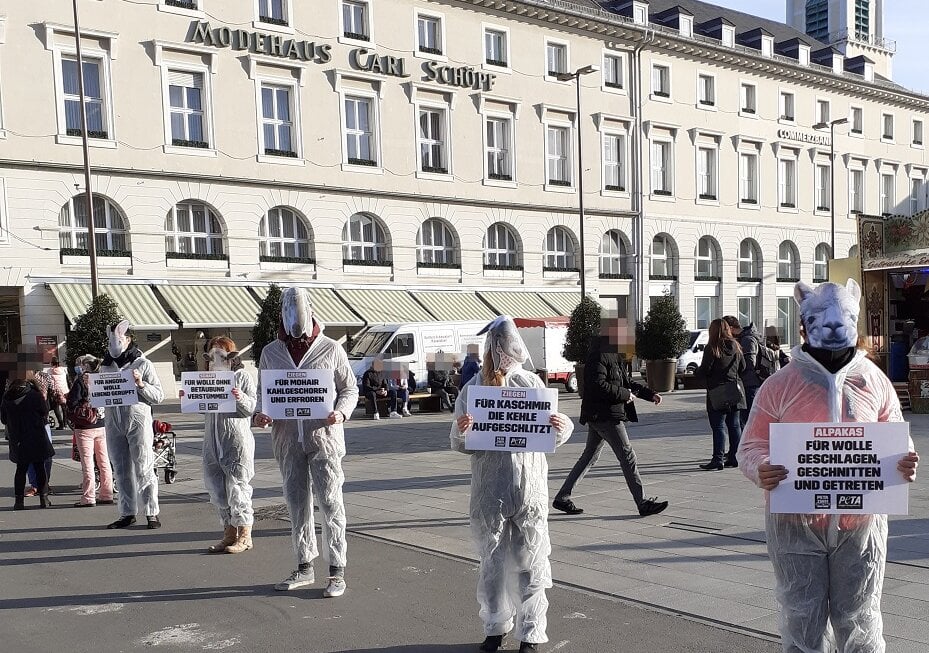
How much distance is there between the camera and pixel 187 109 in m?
27.9

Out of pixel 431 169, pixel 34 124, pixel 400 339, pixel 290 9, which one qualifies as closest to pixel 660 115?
pixel 431 169

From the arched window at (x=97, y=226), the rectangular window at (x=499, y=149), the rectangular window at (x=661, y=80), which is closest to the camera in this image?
the arched window at (x=97, y=226)

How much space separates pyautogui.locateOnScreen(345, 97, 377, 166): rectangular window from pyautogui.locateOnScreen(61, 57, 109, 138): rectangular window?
8522 mm

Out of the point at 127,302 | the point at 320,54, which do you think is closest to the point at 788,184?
the point at 320,54

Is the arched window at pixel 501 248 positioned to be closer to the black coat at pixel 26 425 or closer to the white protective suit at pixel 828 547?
the black coat at pixel 26 425

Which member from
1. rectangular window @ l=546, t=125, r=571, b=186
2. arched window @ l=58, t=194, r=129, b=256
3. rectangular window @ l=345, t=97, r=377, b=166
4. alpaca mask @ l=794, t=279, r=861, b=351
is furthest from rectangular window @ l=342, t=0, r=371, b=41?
alpaca mask @ l=794, t=279, r=861, b=351

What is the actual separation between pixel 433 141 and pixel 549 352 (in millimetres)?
11431

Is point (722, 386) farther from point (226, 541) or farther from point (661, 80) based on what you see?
point (661, 80)

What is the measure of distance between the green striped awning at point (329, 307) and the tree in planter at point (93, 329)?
7.07m

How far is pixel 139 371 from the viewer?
8.20m

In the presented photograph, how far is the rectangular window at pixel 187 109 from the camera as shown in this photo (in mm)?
27672

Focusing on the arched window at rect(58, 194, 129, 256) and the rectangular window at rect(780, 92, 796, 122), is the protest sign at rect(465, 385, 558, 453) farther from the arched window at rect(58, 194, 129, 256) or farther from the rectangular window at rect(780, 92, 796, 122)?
the rectangular window at rect(780, 92, 796, 122)

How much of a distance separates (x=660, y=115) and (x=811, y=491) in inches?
1533

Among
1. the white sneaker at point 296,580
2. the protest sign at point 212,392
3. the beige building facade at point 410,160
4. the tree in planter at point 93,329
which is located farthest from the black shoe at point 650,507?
the beige building facade at point 410,160
